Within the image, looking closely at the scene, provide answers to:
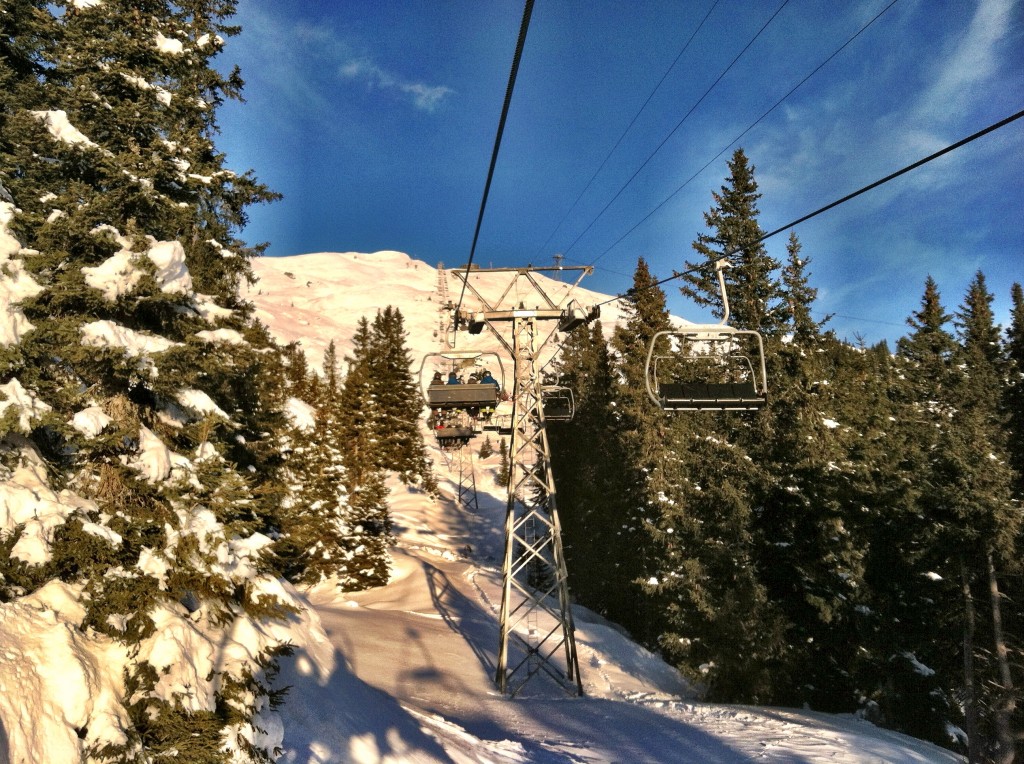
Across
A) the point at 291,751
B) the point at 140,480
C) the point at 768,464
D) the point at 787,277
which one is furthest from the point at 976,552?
the point at 140,480

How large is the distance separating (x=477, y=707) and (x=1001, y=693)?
50.9 ft

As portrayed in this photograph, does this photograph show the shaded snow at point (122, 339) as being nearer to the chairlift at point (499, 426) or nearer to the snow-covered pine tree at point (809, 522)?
the chairlift at point (499, 426)

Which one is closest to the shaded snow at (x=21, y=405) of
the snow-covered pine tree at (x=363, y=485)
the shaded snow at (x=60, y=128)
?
the shaded snow at (x=60, y=128)

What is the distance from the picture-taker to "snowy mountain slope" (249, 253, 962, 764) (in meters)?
8.30

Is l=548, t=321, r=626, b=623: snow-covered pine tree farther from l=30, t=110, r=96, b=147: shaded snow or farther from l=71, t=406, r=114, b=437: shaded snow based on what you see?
l=30, t=110, r=96, b=147: shaded snow

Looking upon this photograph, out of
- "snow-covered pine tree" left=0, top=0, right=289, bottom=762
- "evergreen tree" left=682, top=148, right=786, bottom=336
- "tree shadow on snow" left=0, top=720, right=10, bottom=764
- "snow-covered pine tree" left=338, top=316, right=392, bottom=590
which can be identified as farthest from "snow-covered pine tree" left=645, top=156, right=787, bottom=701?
"tree shadow on snow" left=0, top=720, right=10, bottom=764

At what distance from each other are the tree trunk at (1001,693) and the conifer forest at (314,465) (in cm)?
13

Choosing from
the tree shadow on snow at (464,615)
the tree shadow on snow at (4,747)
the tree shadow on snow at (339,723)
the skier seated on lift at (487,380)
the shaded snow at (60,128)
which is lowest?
the tree shadow on snow at (464,615)

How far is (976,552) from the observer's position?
57.4ft

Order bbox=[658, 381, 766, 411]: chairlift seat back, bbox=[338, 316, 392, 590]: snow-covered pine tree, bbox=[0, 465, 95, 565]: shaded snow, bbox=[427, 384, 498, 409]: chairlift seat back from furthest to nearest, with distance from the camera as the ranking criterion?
bbox=[338, 316, 392, 590]: snow-covered pine tree, bbox=[427, 384, 498, 409]: chairlift seat back, bbox=[658, 381, 766, 411]: chairlift seat back, bbox=[0, 465, 95, 565]: shaded snow

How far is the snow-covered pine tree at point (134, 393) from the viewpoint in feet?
19.0

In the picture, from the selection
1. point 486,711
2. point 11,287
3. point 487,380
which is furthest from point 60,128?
point 486,711

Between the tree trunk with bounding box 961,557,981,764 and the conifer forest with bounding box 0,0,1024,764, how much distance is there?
7 cm

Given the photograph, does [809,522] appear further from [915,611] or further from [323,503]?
[323,503]
